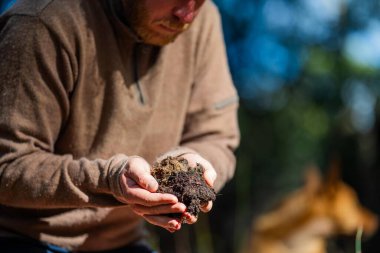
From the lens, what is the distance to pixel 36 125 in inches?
80.2

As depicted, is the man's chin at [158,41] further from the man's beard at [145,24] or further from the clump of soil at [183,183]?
the clump of soil at [183,183]

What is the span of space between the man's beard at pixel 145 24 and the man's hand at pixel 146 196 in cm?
50

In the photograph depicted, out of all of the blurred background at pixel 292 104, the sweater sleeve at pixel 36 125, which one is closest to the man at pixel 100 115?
the sweater sleeve at pixel 36 125

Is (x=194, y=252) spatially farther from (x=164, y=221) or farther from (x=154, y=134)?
(x=164, y=221)

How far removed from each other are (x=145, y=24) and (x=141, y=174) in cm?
57

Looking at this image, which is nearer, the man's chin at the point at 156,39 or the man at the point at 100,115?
the man at the point at 100,115

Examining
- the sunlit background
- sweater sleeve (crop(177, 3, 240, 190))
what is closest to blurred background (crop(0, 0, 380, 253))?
the sunlit background

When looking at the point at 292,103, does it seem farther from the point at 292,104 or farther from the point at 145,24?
the point at 145,24

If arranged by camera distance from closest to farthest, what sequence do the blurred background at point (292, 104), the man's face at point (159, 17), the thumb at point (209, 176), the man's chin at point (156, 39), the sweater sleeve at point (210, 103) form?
the thumb at point (209, 176) → the man's face at point (159, 17) → the man's chin at point (156, 39) → the sweater sleeve at point (210, 103) → the blurred background at point (292, 104)

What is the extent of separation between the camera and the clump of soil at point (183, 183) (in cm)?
179

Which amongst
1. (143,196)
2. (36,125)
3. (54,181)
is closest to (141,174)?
(143,196)

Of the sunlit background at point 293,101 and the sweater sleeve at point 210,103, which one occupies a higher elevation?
the sweater sleeve at point 210,103

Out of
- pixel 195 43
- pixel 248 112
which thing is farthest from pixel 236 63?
pixel 195 43

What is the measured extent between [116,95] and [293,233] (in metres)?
2.85
